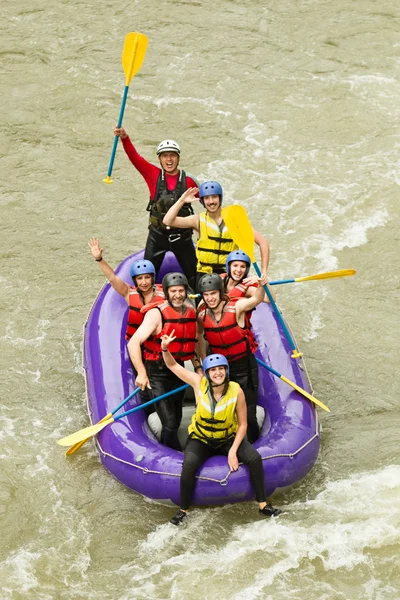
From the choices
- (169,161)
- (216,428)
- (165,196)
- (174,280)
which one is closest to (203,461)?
(216,428)

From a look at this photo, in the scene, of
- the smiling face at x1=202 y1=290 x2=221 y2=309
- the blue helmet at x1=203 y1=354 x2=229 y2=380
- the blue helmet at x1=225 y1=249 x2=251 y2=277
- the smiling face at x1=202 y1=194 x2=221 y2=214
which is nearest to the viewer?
the blue helmet at x1=203 y1=354 x2=229 y2=380

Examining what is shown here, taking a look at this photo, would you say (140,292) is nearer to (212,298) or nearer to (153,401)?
(212,298)

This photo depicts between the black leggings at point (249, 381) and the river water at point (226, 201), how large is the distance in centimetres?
44

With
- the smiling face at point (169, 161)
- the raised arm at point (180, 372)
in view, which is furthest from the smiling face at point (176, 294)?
the smiling face at point (169, 161)

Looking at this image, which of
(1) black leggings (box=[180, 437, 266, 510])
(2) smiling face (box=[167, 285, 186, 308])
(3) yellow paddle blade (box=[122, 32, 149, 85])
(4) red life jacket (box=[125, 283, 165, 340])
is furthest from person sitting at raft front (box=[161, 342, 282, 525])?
(3) yellow paddle blade (box=[122, 32, 149, 85])

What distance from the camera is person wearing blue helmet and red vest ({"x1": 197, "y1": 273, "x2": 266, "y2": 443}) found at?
5738 millimetres

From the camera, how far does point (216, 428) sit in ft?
18.0

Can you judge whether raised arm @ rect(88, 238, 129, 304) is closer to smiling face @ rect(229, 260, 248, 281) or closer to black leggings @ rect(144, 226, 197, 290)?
black leggings @ rect(144, 226, 197, 290)

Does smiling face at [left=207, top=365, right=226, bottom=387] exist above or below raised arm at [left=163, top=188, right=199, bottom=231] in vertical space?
below

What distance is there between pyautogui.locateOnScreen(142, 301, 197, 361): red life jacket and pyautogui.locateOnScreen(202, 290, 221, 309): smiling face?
0.40ft

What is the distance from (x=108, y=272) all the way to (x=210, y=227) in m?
0.72

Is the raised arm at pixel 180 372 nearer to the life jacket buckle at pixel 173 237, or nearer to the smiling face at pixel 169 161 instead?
the life jacket buckle at pixel 173 237

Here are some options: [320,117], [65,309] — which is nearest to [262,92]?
[320,117]

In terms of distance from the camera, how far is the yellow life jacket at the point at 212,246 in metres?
6.31
